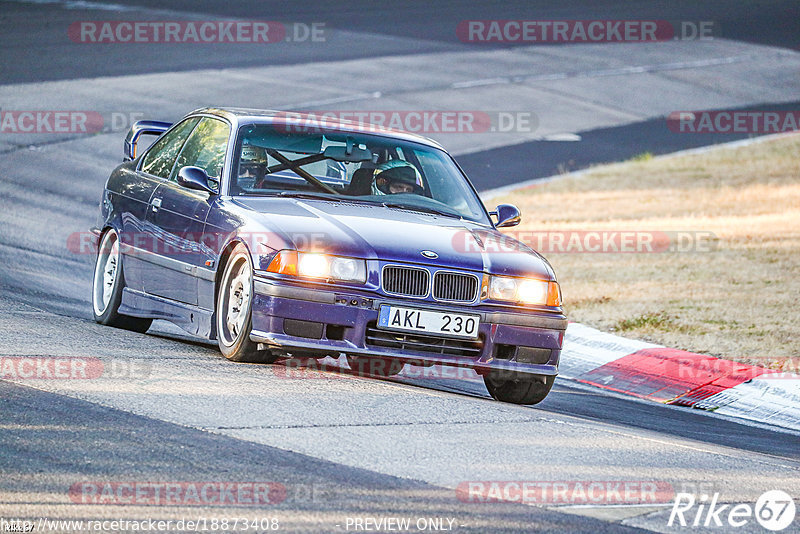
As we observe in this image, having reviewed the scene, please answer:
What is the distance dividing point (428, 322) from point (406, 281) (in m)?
0.26

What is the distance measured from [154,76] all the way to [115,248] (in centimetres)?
1647

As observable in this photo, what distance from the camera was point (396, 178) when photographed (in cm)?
915

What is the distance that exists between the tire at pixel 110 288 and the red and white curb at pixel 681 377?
3361 mm

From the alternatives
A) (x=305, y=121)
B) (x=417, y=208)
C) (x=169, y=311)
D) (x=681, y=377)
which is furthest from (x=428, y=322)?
(x=681, y=377)

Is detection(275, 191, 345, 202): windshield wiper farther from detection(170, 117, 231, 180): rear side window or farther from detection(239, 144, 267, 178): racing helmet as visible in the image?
detection(170, 117, 231, 180): rear side window

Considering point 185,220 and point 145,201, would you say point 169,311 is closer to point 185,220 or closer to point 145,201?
point 185,220

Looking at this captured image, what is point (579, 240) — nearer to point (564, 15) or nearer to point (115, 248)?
point (115, 248)

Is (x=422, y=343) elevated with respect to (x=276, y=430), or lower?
elevated

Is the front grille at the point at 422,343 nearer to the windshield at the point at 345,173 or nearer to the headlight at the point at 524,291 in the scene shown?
the headlight at the point at 524,291

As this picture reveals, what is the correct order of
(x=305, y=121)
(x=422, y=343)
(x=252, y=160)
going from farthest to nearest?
1. (x=305, y=121)
2. (x=252, y=160)
3. (x=422, y=343)

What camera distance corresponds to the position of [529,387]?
8469 mm

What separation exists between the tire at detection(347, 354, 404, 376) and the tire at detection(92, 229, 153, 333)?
1.56 m

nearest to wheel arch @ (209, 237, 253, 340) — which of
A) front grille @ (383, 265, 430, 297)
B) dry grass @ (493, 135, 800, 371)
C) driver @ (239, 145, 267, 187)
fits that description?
driver @ (239, 145, 267, 187)

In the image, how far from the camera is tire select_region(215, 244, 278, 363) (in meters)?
7.86
